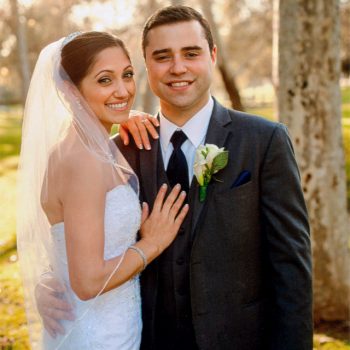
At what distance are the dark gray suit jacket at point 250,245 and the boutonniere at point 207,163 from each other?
6 centimetres

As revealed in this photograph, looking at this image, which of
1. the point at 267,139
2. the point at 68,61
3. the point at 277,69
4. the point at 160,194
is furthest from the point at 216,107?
the point at 277,69

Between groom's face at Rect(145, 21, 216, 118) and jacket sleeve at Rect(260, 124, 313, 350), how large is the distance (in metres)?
0.48

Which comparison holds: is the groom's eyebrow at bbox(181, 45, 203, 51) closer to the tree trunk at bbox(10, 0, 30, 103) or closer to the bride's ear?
the bride's ear

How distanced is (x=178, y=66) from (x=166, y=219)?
76 cm

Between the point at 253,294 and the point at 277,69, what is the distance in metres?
2.62

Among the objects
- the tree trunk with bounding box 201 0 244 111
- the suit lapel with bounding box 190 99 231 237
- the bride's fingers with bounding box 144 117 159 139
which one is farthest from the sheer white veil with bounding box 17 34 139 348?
the tree trunk with bounding box 201 0 244 111

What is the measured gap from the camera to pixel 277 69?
15.9ft

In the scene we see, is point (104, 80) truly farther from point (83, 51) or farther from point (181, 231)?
point (181, 231)

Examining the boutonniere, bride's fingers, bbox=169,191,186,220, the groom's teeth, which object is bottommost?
bride's fingers, bbox=169,191,186,220

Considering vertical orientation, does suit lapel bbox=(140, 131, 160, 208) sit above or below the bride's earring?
below

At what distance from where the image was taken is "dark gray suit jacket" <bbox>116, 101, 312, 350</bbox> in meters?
2.63

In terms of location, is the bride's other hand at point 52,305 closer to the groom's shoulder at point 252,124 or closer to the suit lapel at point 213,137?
the suit lapel at point 213,137

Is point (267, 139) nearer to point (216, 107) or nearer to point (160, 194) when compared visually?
point (216, 107)

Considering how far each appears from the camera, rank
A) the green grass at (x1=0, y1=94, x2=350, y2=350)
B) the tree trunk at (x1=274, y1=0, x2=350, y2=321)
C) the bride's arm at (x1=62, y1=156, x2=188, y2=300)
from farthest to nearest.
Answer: the green grass at (x1=0, y1=94, x2=350, y2=350)
the tree trunk at (x1=274, y1=0, x2=350, y2=321)
the bride's arm at (x1=62, y1=156, x2=188, y2=300)
